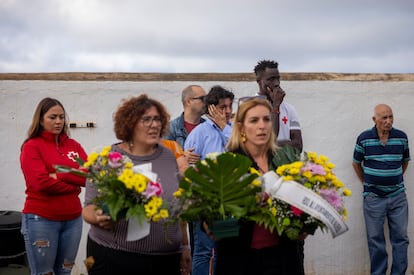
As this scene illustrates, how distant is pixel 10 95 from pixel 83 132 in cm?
95

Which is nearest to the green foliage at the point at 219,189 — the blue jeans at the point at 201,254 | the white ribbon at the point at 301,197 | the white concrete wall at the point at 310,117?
the white ribbon at the point at 301,197

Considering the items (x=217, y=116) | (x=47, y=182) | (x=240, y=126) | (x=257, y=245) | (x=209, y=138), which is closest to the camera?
(x=257, y=245)

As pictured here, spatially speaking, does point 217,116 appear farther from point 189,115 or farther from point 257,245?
point 257,245

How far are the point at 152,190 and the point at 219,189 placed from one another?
0.38m

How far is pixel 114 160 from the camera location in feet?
11.3

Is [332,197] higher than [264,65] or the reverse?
the reverse

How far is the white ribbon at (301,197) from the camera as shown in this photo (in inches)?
136

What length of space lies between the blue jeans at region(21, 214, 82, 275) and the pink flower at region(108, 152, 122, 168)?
6.22ft

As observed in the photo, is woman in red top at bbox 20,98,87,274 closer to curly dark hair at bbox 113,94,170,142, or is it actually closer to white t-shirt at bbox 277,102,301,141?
curly dark hair at bbox 113,94,170,142

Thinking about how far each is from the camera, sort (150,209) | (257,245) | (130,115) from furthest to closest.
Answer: (130,115)
(257,245)
(150,209)

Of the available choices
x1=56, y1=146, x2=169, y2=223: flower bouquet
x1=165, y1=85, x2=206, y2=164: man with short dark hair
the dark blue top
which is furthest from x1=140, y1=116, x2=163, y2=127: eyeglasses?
the dark blue top

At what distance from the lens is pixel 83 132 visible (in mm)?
7238

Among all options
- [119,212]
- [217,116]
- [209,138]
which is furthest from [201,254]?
[119,212]

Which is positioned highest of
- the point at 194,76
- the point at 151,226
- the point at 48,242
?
the point at 194,76
